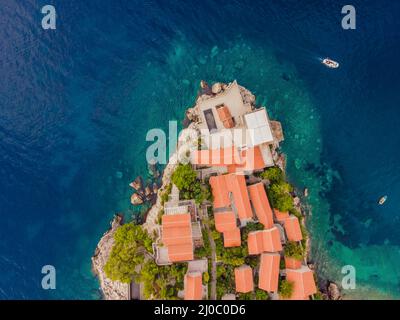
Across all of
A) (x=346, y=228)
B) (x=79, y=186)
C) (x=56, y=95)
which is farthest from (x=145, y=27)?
(x=346, y=228)

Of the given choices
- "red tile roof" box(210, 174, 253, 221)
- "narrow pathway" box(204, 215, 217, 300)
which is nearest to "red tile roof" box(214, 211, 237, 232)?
"red tile roof" box(210, 174, 253, 221)

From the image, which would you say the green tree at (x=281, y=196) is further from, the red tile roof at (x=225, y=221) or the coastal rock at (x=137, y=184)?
the coastal rock at (x=137, y=184)

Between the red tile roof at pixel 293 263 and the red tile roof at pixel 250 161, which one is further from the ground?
the red tile roof at pixel 250 161

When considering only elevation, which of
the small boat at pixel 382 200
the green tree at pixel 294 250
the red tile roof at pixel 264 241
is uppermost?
the small boat at pixel 382 200

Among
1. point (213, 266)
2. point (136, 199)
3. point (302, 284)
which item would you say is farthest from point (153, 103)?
point (302, 284)

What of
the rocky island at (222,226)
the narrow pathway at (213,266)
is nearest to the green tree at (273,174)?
the rocky island at (222,226)

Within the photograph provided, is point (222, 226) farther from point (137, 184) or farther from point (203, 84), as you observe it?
point (203, 84)

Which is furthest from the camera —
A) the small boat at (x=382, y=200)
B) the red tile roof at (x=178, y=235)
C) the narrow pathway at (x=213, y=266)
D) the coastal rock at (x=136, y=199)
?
the small boat at (x=382, y=200)

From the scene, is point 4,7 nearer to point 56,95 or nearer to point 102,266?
point 56,95
